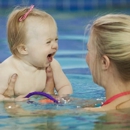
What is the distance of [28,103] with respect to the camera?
413 centimetres

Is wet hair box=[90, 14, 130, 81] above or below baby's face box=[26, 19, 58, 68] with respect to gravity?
above

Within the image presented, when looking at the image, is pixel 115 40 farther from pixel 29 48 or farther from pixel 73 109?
pixel 29 48

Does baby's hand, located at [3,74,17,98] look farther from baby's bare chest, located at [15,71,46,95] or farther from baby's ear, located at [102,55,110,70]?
baby's ear, located at [102,55,110,70]

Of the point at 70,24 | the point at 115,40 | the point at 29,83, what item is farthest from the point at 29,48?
the point at 70,24

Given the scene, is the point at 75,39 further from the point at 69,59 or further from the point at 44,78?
the point at 44,78

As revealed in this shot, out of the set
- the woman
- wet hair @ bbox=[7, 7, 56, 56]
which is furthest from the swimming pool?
wet hair @ bbox=[7, 7, 56, 56]

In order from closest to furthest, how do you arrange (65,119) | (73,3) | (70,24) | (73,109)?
(65,119), (73,109), (70,24), (73,3)

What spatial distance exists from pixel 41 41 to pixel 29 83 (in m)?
0.35

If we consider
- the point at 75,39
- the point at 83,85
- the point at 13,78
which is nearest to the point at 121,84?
the point at 13,78

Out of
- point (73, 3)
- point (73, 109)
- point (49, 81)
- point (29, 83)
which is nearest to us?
point (73, 109)

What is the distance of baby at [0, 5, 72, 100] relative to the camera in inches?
172

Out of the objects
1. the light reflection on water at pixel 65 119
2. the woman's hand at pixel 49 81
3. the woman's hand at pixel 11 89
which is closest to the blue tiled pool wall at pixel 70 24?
the woman's hand at pixel 49 81

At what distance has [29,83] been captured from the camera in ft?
14.8

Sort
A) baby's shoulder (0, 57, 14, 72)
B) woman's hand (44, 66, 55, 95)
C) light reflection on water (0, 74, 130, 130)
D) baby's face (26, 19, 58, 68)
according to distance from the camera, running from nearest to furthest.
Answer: light reflection on water (0, 74, 130, 130) < baby's face (26, 19, 58, 68) < baby's shoulder (0, 57, 14, 72) < woman's hand (44, 66, 55, 95)
